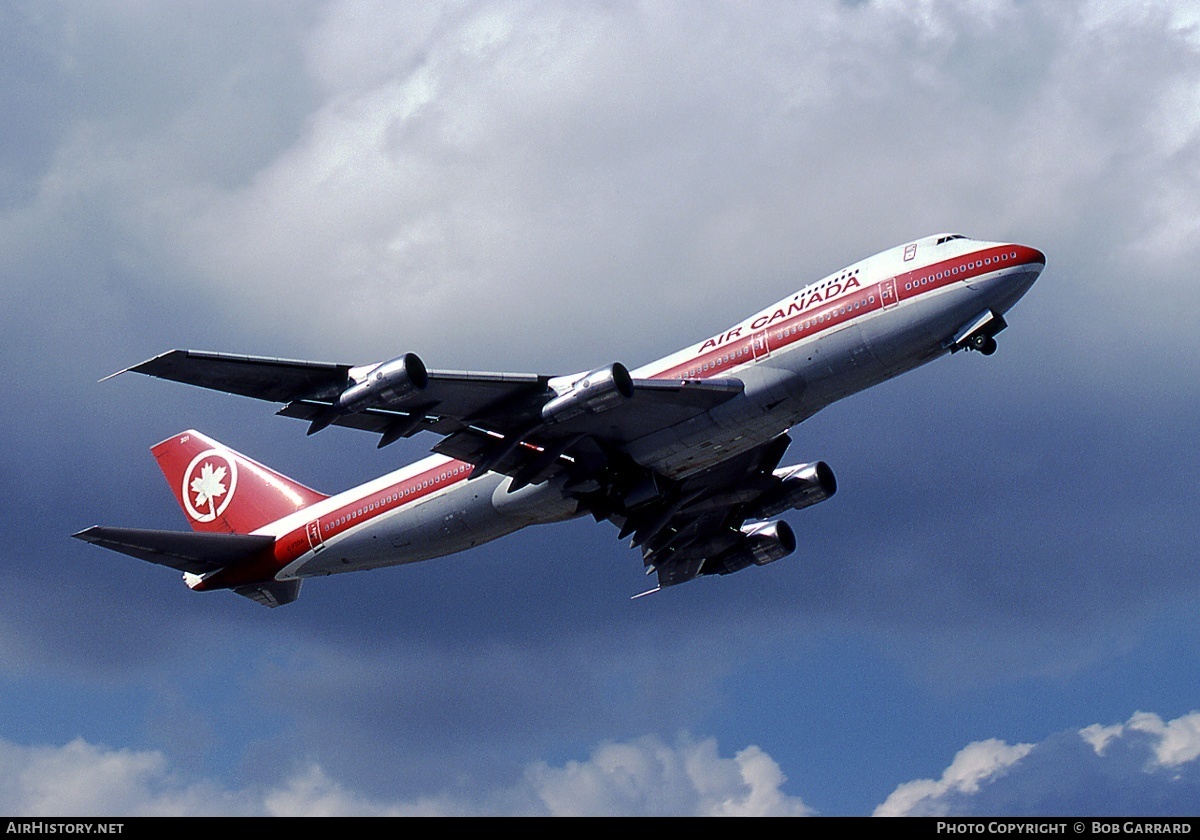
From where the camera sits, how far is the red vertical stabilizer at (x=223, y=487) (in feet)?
202

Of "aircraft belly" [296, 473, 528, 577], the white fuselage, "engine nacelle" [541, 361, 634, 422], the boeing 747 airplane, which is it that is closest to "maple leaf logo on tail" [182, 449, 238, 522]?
the boeing 747 airplane

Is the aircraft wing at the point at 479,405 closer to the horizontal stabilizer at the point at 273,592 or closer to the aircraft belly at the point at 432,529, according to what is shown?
the aircraft belly at the point at 432,529

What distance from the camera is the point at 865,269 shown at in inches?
1831

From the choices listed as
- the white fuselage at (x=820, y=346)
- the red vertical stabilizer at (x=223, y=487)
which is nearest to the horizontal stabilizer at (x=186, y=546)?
the red vertical stabilizer at (x=223, y=487)

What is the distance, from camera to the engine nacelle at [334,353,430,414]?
1656 inches

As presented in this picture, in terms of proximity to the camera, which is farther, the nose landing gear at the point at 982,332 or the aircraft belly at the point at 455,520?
the aircraft belly at the point at 455,520

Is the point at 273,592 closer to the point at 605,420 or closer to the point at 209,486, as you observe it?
the point at 209,486

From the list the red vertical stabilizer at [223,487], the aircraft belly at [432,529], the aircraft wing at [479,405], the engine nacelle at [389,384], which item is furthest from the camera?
the red vertical stabilizer at [223,487]

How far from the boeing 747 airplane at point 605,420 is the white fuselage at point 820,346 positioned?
0.06 meters

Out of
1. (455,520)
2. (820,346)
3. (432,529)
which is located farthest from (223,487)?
(820,346)
